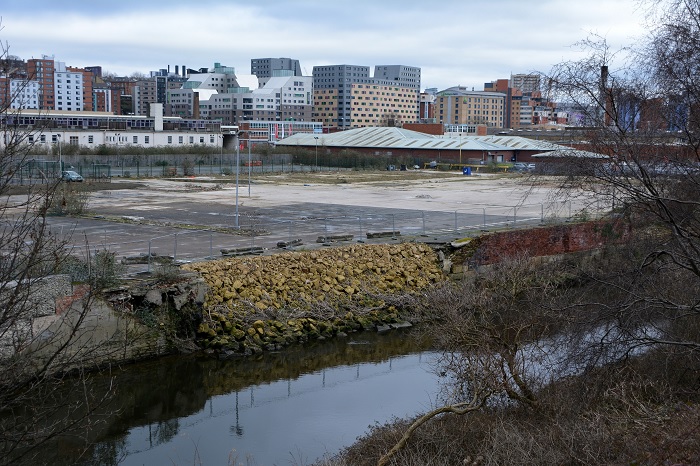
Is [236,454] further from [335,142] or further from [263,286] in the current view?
[335,142]

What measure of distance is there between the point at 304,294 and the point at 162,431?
9.55 m

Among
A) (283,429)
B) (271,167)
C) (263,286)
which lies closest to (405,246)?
(263,286)

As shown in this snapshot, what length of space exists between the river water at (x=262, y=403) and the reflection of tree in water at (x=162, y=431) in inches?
0.9

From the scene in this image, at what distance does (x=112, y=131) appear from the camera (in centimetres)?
9506

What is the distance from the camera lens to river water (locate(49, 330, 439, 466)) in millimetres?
17203

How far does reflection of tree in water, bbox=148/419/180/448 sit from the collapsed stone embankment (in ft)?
16.0

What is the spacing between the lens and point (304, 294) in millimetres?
27500

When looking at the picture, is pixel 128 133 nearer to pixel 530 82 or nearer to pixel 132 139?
pixel 132 139

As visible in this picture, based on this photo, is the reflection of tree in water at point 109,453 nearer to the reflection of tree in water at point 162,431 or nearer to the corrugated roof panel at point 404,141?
the reflection of tree in water at point 162,431

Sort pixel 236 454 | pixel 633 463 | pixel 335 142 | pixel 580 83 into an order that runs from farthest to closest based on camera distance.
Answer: pixel 335 142, pixel 236 454, pixel 580 83, pixel 633 463

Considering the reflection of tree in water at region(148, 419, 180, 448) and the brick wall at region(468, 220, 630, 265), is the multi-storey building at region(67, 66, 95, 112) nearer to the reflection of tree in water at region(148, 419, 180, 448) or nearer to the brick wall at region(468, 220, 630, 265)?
the brick wall at region(468, 220, 630, 265)

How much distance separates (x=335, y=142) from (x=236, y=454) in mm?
92505

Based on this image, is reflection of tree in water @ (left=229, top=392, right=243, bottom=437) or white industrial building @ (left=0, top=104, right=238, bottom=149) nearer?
reflection of tree in water @ (left=229, top=392, right=243, bottom=437)

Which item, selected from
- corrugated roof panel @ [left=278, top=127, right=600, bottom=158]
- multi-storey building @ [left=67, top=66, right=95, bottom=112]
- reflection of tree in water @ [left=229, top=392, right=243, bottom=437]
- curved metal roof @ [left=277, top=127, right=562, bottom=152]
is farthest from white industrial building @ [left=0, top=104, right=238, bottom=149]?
multi-storey building @ [left=67, top=66, right=95, bottom=112]
